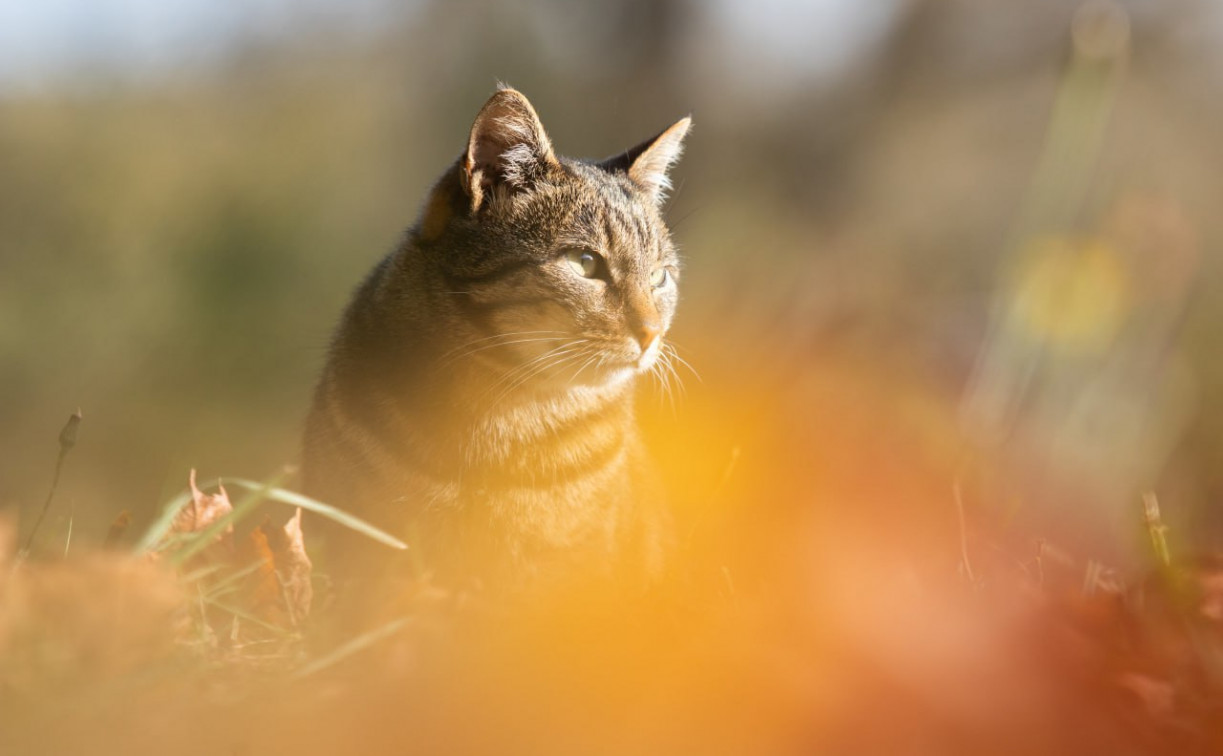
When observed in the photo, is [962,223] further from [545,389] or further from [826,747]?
[826,747]

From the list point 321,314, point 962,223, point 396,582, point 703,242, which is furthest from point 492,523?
point 962,223

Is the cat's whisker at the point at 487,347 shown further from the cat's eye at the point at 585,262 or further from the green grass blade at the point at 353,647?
the green grass blade at the point at 353,647

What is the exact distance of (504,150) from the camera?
1979 mm

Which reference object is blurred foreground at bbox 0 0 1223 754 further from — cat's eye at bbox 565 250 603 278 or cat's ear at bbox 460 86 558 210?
cat's ear at bbox 460 86 558 210

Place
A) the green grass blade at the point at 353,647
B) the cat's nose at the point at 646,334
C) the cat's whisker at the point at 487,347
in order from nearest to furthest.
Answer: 1. the green grass blade at the point at 353,647
2. the cat's whisker at the point at 487,347
3. the cat's nose at the point at 646,334

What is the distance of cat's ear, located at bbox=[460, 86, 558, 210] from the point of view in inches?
73.3

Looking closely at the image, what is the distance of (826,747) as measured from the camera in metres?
0.47

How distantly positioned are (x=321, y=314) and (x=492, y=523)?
17.0 feet

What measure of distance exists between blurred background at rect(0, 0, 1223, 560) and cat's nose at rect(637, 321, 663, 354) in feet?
0.66

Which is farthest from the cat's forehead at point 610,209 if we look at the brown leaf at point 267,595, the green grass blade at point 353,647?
the green grass blade at point 353,647

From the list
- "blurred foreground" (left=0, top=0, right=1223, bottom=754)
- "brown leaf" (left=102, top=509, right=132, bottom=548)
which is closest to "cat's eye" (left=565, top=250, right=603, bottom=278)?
"blurred foreground" (left=0, top=0, right=1223, bottom=754)

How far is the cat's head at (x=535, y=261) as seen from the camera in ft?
6.14

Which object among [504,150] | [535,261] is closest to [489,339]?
[535,261]

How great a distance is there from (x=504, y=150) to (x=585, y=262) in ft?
0.92
